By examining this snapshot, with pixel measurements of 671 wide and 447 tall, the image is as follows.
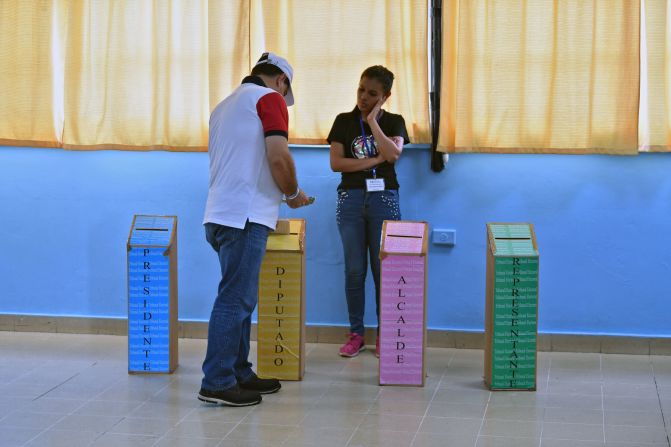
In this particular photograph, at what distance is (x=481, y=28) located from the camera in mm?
5461

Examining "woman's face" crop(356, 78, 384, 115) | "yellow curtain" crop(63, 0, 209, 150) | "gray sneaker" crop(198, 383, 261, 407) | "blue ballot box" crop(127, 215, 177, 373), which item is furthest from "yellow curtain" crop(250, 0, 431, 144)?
"gray sneaker" crop(198, 383, 261, 407)

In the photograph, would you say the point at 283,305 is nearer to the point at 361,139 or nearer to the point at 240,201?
the point at 240,201

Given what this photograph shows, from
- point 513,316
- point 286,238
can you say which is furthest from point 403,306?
point 286,238

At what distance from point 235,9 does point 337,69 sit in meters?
0.71

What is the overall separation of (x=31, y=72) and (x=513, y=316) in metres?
3.32

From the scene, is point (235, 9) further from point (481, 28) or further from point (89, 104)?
point (481, 28)

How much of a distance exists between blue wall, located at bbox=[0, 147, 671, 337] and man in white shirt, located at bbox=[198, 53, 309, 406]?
4.60 ft

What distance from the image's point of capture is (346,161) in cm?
532

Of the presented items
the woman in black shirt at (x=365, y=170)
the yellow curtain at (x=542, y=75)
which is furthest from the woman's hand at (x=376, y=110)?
the yellow curtain at (x=542, y=75)

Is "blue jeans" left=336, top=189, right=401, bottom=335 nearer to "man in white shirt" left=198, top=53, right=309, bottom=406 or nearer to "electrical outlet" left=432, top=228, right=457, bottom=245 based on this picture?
"electrical outlet" left=432, top=228, right=457, bottom=245

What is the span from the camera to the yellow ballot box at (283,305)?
4.85 meters

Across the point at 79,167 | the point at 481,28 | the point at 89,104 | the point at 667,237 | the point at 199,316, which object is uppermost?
the point at 481,28

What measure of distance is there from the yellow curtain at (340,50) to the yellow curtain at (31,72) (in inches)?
50.1

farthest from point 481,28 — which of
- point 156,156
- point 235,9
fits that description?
point 156,156
